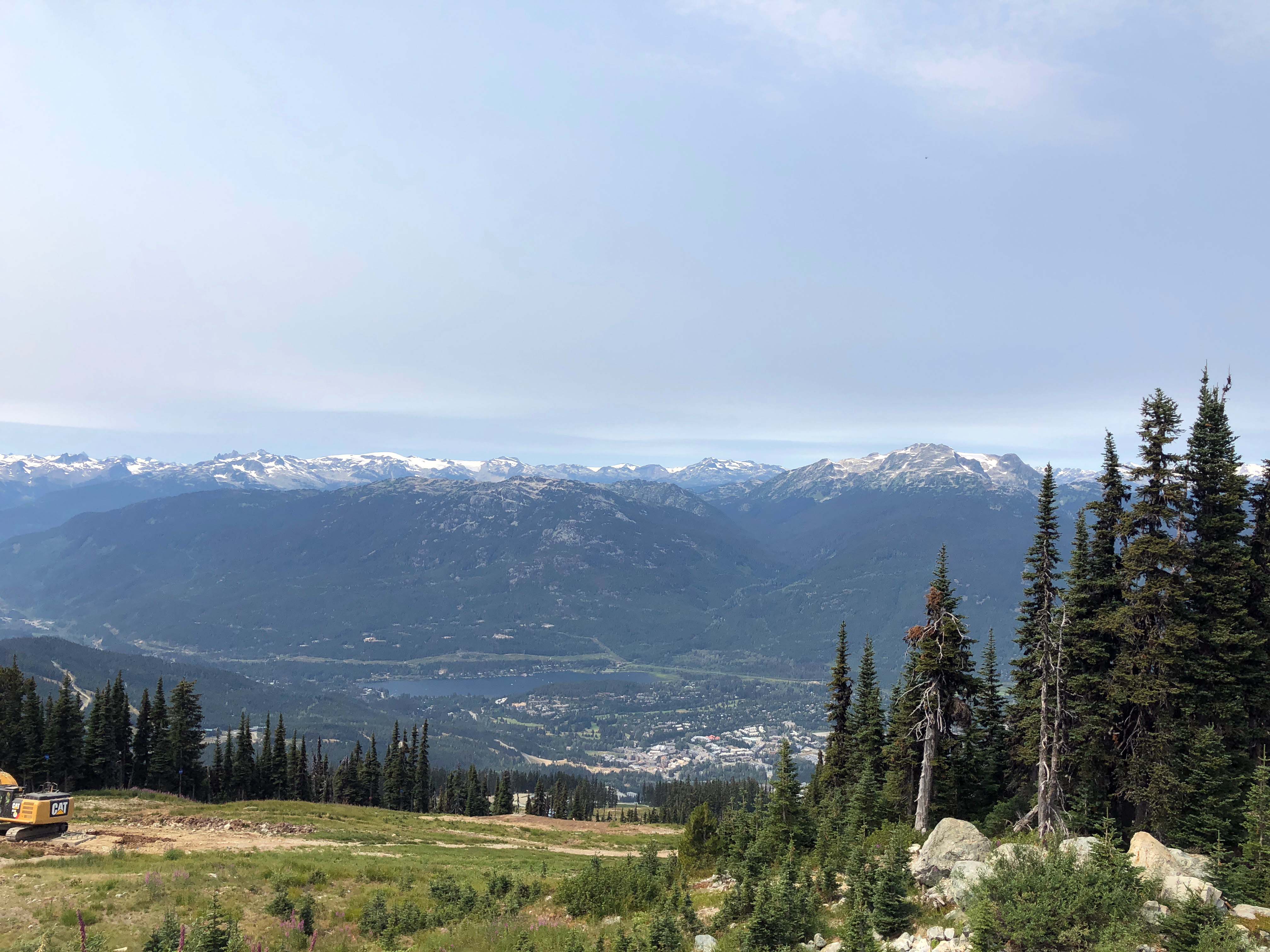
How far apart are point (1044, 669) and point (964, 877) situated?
49.2 feet

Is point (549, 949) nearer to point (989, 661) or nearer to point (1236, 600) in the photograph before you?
point (1236, 600)

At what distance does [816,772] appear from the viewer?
6512 cm

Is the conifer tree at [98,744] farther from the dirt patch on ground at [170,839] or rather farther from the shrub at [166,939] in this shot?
the shrub at [166,939]

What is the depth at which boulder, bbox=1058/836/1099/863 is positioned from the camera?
19.1m

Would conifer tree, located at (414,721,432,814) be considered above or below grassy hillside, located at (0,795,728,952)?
below

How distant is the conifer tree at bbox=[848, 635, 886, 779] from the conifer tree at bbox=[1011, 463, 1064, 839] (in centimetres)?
1418

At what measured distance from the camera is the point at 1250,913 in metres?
17.4

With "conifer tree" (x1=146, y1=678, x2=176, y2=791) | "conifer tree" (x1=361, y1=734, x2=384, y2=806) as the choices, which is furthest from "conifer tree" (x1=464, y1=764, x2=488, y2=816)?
"conifer tree" (x1=146, y1=678, x2=176, y2=791)

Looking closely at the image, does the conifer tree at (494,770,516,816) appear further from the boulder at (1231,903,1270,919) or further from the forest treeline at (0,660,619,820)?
the boulder at (1231,903,1270,919)

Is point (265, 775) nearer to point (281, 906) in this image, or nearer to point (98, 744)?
point (98, 744)

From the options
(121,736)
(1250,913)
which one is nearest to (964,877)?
Result: (1250,913)

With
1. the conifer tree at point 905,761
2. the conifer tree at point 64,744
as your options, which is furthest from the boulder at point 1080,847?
the conifer tree at point 64,744

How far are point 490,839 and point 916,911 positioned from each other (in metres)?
45.1

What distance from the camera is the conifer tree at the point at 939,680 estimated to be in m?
33.4
